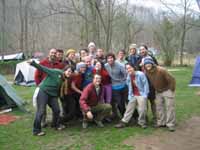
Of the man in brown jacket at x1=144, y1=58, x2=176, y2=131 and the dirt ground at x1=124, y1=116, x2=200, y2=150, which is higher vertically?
the man in brown jacket at x1=144, y1=58, x2=176, y2=131

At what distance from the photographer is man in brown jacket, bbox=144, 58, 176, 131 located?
5.44 m

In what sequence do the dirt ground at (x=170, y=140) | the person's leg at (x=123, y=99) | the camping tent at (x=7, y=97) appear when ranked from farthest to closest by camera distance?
the camping tent at (x=7, y=97) → the person's leg at (x=123, y=99) → the dirt ground at (x=170, y=140)

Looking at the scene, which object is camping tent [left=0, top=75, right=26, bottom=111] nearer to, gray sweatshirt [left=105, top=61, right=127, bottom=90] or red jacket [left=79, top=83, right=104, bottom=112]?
red jacket [left=79, top=83, right=104, bottom=112]

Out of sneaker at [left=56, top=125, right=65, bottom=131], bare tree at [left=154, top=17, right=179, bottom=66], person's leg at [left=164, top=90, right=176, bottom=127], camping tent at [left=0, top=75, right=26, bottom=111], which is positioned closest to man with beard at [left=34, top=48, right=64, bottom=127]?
sneaker at [left=56, top=125, right=65, bottom=131]

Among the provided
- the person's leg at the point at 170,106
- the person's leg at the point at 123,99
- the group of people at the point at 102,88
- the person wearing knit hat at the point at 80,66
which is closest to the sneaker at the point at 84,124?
the group of people at the point at 102,88

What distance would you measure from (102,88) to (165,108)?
1.20 meters

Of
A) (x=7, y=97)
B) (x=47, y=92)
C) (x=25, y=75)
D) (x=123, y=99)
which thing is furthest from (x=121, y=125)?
(x=25, y=75)

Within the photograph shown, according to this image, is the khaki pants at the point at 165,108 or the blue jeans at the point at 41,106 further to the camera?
the khaki pants at the point at 165,108

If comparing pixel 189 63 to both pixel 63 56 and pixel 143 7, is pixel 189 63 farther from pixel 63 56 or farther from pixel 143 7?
pixel 63 56

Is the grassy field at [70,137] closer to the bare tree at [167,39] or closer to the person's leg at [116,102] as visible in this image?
the person's leg at [116,102]

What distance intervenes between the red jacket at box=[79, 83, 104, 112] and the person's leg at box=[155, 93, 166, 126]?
3.28ft

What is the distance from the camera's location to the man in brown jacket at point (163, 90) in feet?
17.8

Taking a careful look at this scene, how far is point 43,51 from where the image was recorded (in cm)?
2980

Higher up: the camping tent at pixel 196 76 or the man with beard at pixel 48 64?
the man with beard at pixel 48 64
